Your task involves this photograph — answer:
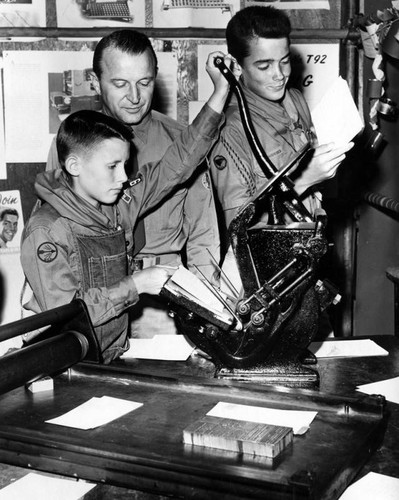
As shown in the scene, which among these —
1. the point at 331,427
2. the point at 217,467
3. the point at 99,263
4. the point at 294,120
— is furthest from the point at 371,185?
the point at 217,467

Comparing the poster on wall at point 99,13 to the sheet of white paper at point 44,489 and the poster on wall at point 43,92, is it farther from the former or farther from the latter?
the sheet of white paper at point 44,489

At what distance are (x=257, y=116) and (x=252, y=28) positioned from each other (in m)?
0.31

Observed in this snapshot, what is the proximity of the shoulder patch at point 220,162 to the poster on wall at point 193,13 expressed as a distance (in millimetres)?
1208

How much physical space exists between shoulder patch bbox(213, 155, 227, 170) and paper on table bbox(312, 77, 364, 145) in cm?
49

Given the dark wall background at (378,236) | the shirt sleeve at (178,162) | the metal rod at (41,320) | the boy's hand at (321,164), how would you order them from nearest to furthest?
the metal rod at (41,320)
the boy's hand at (321,164)
the shirt sleeve at (178,162)
the dark wall background at (378,236)

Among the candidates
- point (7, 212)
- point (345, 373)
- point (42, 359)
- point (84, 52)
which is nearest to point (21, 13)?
point (84, 52)

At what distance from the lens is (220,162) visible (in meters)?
2.77

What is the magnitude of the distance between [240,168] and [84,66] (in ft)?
4.28

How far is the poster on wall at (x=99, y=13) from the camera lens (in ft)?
12.1

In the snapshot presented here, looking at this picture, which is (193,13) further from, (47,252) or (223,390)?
(223,390)

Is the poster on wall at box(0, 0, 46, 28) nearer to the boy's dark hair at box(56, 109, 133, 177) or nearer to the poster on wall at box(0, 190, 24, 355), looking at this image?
the poster on wall at box(0, 190, 24, 355)

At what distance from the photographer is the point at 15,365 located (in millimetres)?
1753

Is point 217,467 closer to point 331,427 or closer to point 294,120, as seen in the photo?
point 331,427

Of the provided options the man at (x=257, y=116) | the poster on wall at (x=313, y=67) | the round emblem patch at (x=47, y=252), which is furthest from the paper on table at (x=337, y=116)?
the poster on wall at (x=313, y=67)
